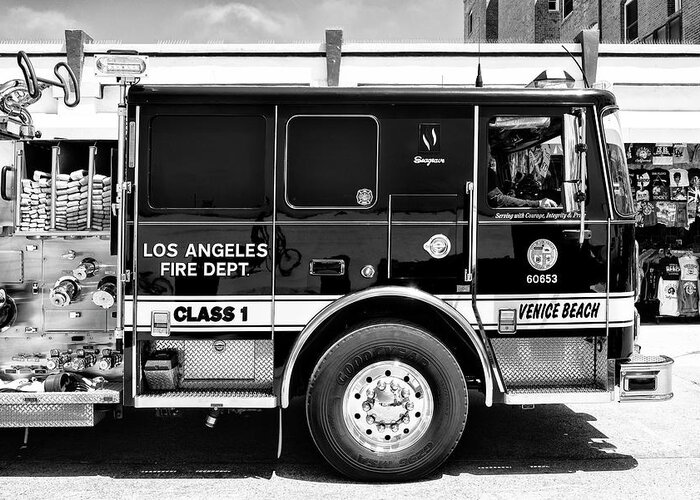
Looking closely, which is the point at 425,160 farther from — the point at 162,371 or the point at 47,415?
the point at 47,415

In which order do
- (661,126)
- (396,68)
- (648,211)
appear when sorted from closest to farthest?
(648,211) < (661,126) < (396,68)

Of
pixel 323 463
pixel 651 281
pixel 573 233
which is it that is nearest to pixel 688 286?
pixel 651 281

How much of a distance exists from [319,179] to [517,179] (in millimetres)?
1302

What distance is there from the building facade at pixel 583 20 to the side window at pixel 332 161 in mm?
6835

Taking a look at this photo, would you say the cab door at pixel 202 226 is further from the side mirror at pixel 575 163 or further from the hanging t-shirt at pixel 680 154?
the hanging t-shirt at pixel 680 154

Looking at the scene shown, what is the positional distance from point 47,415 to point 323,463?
184cm

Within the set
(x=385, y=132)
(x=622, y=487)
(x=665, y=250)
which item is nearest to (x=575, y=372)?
(x=622, y=487)

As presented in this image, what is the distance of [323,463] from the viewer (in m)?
4.86

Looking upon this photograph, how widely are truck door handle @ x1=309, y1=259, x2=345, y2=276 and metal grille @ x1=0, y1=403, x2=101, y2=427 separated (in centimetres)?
168

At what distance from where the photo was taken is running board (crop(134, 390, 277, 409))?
175 inches

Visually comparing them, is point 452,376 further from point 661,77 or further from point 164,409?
point 661,77

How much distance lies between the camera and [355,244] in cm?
452

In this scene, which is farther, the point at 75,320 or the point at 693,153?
the point at 693,153

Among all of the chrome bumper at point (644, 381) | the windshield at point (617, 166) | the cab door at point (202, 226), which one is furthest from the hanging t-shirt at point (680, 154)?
the cab door at point (202, 226)
